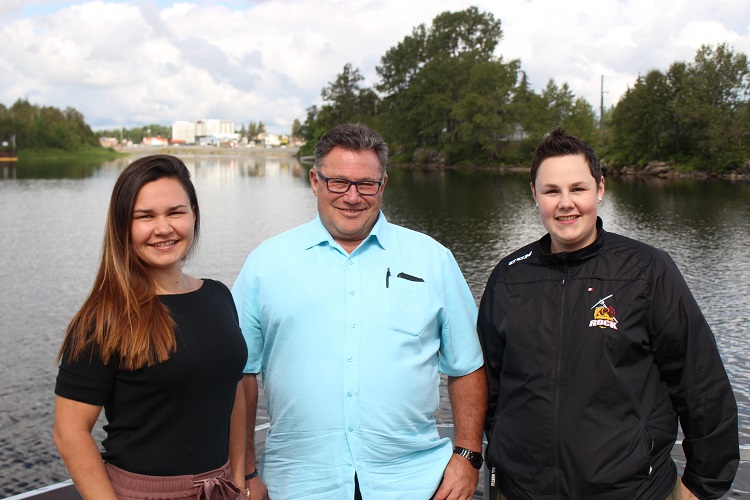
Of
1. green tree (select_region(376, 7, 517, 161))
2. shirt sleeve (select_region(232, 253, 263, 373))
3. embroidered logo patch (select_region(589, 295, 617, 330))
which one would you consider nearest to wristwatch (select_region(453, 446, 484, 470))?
embroidered logo patch (select_region(589, 295, 617, 330))

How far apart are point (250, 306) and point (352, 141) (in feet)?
2.65

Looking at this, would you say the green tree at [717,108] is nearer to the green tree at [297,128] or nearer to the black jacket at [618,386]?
the black jacket at [618,386]

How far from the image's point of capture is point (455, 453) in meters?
2.93

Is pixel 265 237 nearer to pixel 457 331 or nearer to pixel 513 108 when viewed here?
pixel 457 331

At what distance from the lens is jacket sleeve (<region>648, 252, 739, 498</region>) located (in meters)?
2.48

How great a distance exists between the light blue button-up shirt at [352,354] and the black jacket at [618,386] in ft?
1.23

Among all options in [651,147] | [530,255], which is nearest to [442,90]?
[651,147]

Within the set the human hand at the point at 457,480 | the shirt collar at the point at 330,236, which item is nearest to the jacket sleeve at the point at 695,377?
the human hand at the point at 457,480

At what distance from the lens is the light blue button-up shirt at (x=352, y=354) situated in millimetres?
2701

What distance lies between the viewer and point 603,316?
8.35ft

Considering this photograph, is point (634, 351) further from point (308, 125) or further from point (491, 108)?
point (308, 125)

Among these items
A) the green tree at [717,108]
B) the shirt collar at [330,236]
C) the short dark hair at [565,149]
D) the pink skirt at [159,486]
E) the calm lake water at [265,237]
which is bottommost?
the calm lake water at [265,237]

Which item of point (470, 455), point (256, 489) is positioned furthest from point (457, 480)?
point (256, 489)

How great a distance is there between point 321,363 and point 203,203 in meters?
37.2
